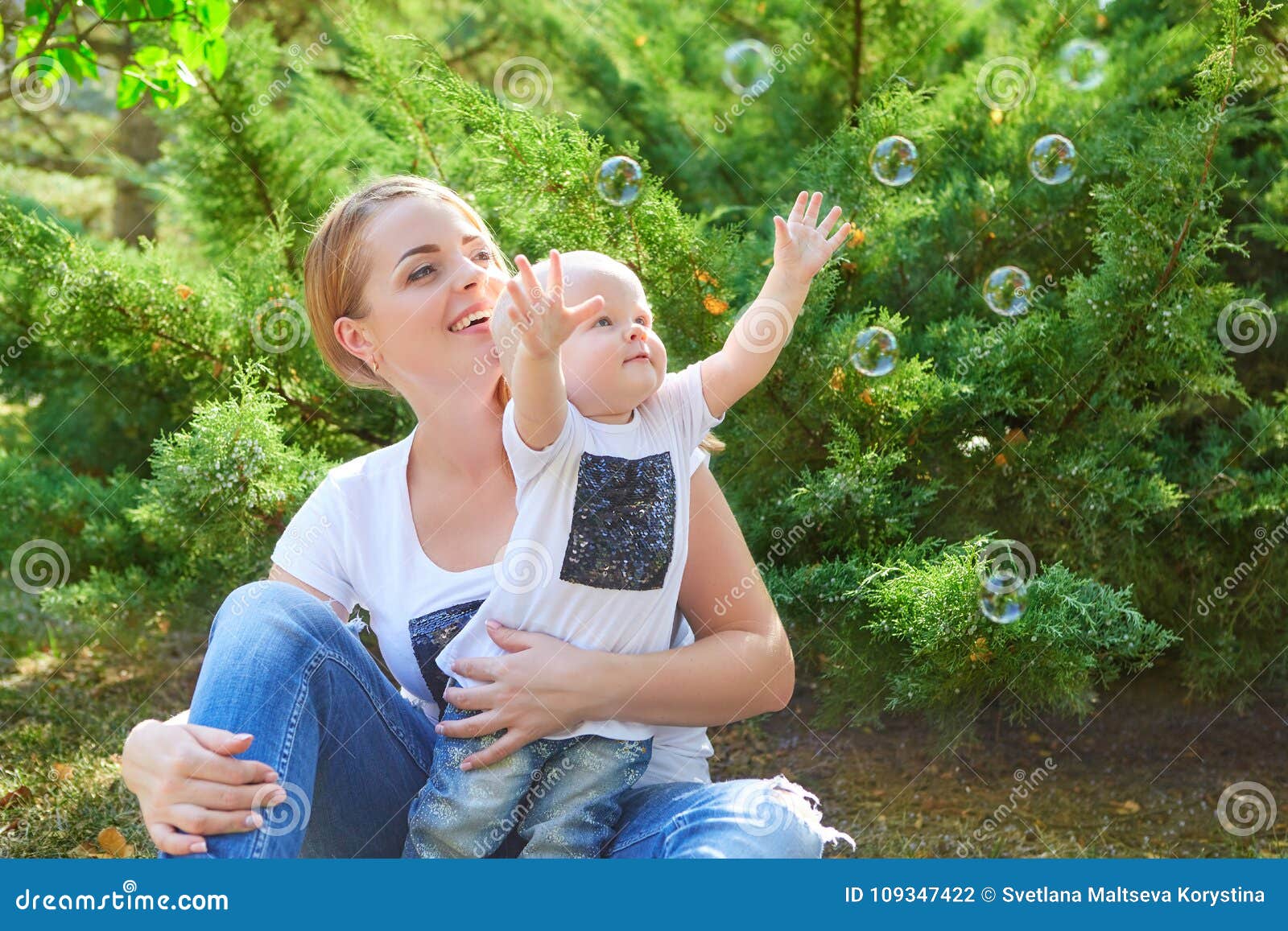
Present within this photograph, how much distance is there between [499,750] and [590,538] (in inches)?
13.1

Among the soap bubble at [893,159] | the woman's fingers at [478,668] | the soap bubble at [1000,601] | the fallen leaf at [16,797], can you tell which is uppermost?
the soap bubble at [893,159]

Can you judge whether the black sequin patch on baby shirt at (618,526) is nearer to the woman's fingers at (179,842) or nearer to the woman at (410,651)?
the woman at (410,651)

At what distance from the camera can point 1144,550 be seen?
2881 mm

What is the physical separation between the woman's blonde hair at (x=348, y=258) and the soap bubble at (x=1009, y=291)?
1230mm

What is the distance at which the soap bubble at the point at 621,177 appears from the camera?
259 centimetres

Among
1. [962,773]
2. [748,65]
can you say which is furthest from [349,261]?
[962,773]

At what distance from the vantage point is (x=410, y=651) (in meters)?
2.03

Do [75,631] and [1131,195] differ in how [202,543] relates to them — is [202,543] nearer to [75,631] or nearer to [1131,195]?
[75,631]

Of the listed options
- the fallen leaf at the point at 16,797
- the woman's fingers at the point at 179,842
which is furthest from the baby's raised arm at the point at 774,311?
the fallen leaf at the point at 16,797

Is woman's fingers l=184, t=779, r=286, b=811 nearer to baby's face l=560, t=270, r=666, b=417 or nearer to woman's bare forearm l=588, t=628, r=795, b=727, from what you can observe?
woman's bare forearm l=588, t=628, r=795, b=727

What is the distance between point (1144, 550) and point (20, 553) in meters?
2.99

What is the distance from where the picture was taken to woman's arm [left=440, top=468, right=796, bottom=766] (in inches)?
72.0

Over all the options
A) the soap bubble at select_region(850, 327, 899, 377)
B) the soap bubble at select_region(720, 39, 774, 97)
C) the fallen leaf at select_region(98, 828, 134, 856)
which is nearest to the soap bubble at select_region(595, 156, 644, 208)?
the soap bubble at select_region(850, 327, 899, 377)

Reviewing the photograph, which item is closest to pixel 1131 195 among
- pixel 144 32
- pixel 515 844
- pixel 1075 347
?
pixel 1075 347
